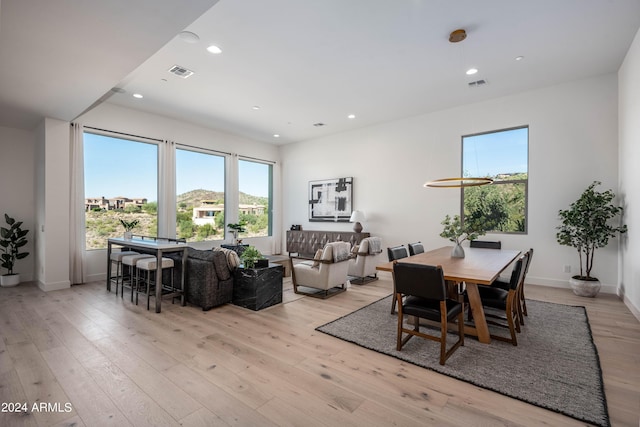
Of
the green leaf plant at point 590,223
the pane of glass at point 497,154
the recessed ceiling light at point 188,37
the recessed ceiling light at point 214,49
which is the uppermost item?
the recessed ceiling light at point 214,49

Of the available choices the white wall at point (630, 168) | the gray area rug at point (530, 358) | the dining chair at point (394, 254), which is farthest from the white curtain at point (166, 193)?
the white wall at point (630, 168)

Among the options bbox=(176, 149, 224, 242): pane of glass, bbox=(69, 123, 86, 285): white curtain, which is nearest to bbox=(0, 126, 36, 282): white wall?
bbox=(69, 123, 86, 285): white curtain

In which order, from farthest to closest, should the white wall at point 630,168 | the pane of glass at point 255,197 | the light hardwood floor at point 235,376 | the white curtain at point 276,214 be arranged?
the white curtain at point 276,214, the pane of glass at point 255,197, the white wall at point 630,168, the light hardwood floor at point 235,376

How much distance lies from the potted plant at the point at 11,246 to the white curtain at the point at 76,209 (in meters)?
0.86

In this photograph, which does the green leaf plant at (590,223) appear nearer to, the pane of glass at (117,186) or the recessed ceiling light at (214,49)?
the recessed ceiling light at (214,49)

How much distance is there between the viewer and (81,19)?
2367mm

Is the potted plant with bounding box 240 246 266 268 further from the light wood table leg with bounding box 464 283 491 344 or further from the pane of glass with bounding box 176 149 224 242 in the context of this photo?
the pane of glass with bounding box 176 149 224 242

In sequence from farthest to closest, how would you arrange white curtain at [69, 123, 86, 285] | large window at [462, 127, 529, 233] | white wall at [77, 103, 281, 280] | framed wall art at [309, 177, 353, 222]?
framed wall art at [309, 177, 353, 222] < white wall at [77, 103, 281, 280] < large window at [462, 127, 529, 233] < white curtain at [69, 123, 86, 285]

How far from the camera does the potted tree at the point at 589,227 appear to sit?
14.1 feet

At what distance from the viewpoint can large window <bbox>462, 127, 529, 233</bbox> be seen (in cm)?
533

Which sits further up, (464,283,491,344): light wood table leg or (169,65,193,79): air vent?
(169,65,193,79): air vent

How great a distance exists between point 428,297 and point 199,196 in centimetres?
605

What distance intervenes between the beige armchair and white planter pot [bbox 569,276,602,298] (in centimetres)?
347

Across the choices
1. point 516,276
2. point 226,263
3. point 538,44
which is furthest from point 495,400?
point 538,44
